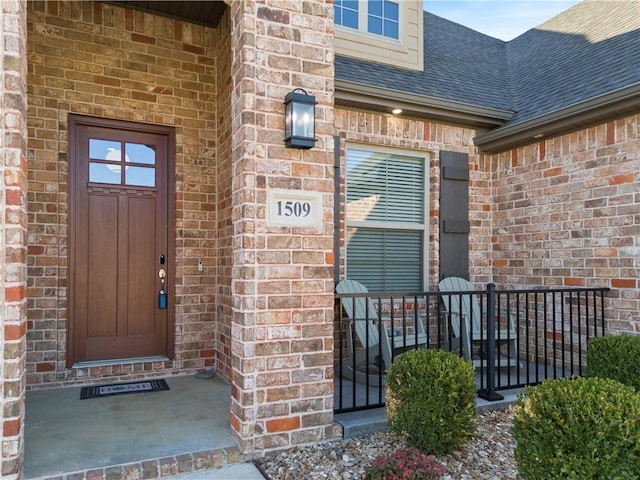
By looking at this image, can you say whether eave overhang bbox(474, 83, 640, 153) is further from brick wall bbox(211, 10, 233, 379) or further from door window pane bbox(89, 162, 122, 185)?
door window pane bbox(89, 162, 122, 185)

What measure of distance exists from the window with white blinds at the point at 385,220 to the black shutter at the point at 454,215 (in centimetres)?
21

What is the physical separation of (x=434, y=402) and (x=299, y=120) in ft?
5.91

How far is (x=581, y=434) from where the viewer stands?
1.92m

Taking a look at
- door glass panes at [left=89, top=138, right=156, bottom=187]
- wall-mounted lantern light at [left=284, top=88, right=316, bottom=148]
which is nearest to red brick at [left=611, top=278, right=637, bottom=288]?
wall-mounted lantern light at [left=284, top=88, right=316, bottom=148]

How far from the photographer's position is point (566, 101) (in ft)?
15.0

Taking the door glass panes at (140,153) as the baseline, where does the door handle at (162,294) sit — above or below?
below

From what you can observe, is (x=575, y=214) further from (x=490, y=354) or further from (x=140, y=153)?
(x=140, y=153)

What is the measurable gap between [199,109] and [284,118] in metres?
1.89

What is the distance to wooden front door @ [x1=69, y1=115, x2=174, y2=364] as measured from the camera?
12.8ft

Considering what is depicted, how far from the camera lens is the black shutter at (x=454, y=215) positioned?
4984 millimetres

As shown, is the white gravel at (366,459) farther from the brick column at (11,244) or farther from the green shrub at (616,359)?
the brick column at (11,244)

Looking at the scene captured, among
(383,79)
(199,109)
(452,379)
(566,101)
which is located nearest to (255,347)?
(452,379)

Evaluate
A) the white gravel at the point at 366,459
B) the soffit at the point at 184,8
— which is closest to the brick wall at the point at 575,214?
the white gravel at the point at 366,459

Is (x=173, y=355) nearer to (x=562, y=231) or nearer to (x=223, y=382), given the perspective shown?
(x=223, y=382)
